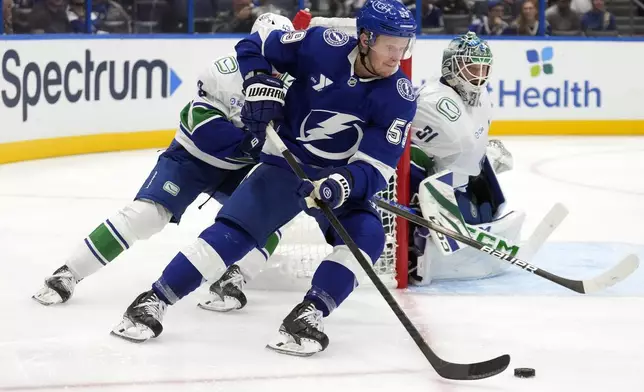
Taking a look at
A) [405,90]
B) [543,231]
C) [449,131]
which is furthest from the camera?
[543,231]

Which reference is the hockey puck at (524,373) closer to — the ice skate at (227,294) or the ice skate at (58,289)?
the ice skate at (227,294)

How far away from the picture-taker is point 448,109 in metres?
3.74

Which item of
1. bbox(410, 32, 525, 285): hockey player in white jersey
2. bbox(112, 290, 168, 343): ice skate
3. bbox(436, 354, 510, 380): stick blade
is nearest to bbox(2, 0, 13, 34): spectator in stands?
bbox(410, 32, 525, 285): hockey player in white jersey

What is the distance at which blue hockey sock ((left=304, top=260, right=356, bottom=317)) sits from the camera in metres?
2.98

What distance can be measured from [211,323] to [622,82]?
6366 millimetres

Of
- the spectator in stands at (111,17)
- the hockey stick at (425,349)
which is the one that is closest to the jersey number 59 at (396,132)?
the hockey stick at (425,349)

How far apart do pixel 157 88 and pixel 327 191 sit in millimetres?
4800

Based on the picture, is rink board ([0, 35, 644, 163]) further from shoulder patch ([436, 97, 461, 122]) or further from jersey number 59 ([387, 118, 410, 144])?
jersey number 59 ([387, 118, 410, 144])

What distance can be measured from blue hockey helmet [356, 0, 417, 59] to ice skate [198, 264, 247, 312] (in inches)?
36.8

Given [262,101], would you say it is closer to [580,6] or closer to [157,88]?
[157,88]

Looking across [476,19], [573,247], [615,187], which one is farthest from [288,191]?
[476,19]

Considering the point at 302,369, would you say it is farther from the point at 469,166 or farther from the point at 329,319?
the point at 469,166

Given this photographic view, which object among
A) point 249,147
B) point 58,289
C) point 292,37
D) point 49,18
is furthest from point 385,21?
point 49,18

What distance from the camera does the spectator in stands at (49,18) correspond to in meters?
6.66
